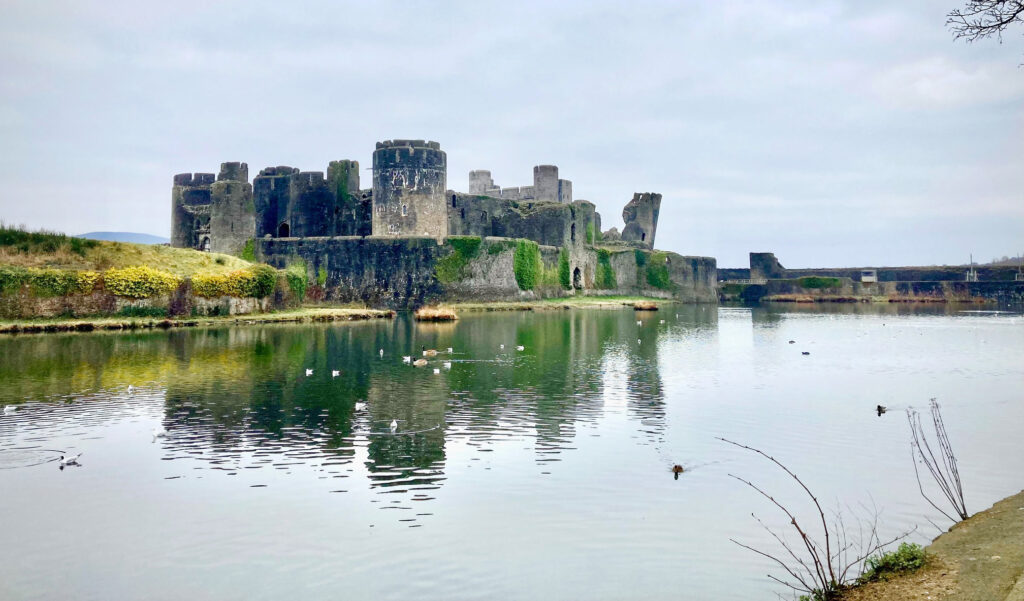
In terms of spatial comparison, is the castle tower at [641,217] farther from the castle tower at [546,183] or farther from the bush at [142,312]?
the bush at [142,312]

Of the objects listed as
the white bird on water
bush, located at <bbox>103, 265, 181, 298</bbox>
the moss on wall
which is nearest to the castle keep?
bush, located at <bbox>103, 265, 181, 298</bbox>

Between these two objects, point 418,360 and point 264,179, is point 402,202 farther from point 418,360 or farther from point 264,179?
point 418,360

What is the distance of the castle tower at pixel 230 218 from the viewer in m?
57.4

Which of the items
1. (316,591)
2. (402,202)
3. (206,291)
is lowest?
(316,591)

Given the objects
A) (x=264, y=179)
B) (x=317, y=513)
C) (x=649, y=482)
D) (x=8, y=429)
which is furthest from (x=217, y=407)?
(x=264, y=179)

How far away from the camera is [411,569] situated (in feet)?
26.1

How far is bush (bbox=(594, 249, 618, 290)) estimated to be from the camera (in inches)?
2810

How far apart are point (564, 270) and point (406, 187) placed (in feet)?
47.2

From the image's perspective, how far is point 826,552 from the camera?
7.97 meters

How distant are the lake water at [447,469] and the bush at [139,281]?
1242 centimetres

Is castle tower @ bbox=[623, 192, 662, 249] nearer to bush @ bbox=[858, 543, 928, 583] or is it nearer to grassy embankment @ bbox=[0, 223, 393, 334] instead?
grassy embankment @ bbox=[0, 223, 393, 334]

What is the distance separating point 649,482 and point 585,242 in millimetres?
59111

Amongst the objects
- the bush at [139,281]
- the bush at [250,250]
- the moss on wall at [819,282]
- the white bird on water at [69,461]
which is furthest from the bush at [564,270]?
the white bird on water at [69,461]

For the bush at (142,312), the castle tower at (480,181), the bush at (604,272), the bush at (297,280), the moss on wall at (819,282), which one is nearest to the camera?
the bush at (142,312)
